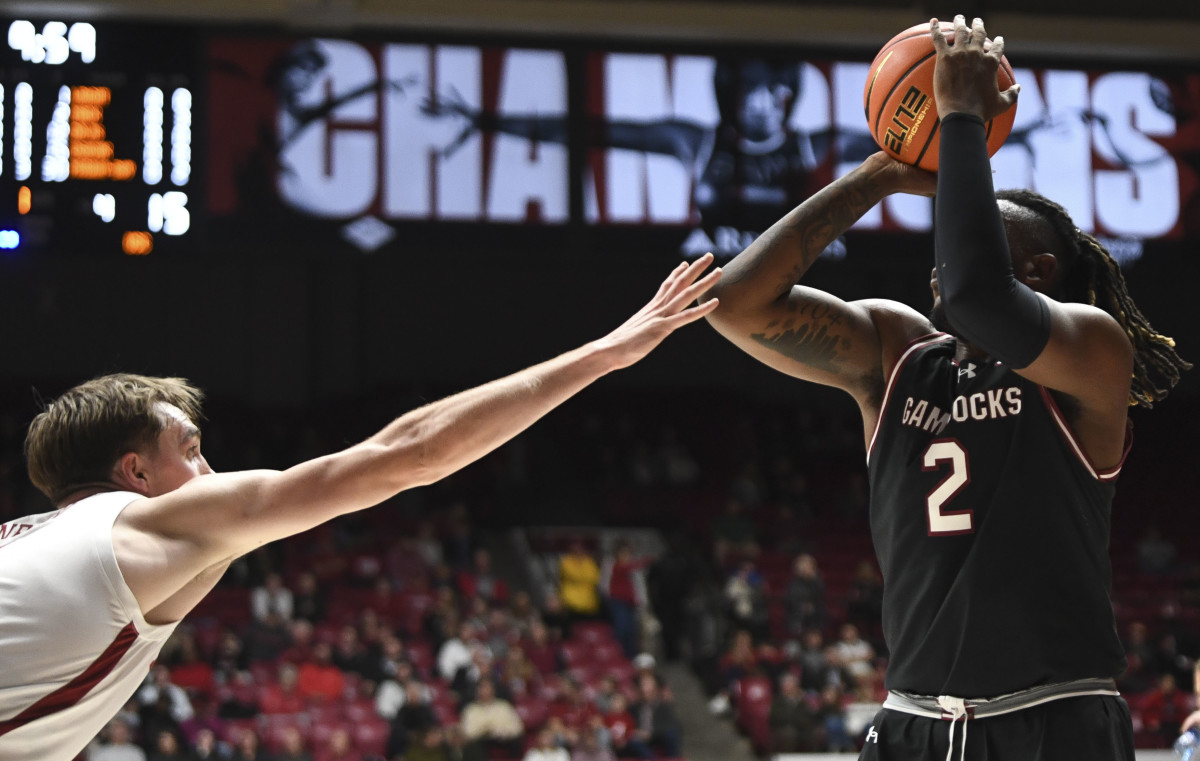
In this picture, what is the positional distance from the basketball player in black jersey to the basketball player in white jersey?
1.88ft

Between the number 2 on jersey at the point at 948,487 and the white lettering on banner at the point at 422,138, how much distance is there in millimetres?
7945

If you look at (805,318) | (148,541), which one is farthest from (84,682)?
(805,318)

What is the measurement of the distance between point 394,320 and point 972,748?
51.4 feet

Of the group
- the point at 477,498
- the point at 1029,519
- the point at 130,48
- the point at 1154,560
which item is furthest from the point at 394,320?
the point at 1029,519

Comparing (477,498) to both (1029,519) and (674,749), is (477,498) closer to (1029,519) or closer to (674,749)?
(674,749)

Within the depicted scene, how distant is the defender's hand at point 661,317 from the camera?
2.37m

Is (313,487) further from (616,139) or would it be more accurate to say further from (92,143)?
(616,139)

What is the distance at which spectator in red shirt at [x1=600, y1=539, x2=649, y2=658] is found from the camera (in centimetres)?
1235

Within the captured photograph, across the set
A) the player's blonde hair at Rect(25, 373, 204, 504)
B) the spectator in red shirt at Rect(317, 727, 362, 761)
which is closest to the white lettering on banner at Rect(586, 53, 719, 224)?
the spectator in red shirt at Rect(317, 727, 362, 761)

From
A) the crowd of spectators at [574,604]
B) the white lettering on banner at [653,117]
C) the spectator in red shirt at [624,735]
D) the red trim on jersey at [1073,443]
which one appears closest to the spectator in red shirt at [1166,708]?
the crowd of spectators at [574,604]

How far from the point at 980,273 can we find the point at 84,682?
1.65 meters

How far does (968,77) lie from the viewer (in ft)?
7.47

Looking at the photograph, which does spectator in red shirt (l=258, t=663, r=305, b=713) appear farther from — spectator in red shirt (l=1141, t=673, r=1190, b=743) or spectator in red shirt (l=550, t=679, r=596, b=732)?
spectator in red shirt (l=1141, t=673, r=1190, b=743)

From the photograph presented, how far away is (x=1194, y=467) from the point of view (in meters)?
17.0
